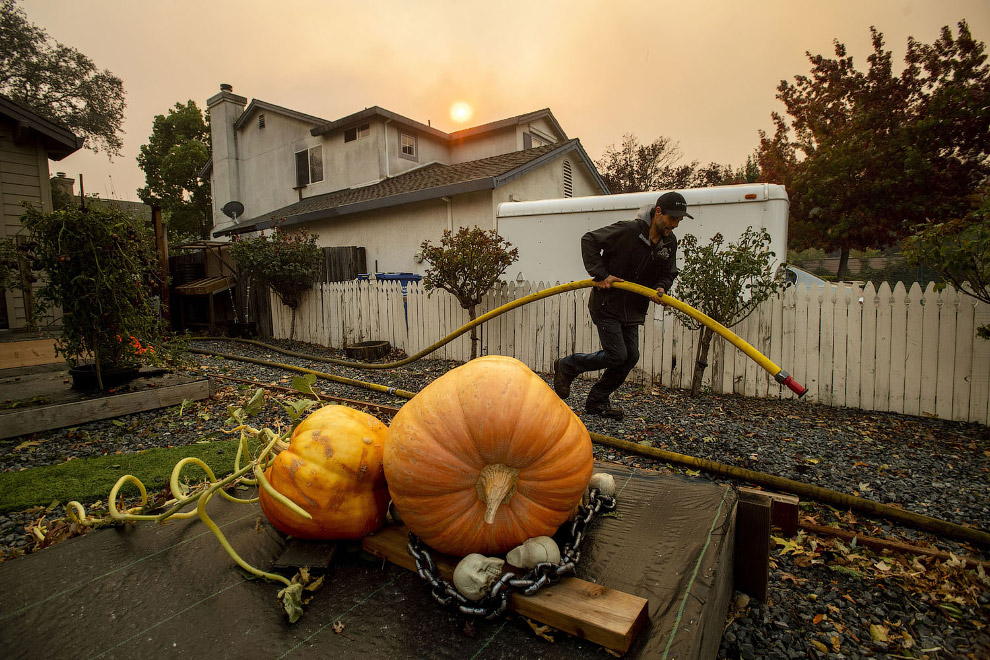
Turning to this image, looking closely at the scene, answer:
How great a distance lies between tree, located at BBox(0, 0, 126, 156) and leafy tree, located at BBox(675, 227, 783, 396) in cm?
3166

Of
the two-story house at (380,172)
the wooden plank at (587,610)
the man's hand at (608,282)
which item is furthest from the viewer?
the two-story house at (380,172)

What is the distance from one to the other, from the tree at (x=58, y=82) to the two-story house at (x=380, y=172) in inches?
417

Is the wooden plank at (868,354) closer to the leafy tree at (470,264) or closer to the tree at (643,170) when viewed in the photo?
the leafy tree at (470,264)

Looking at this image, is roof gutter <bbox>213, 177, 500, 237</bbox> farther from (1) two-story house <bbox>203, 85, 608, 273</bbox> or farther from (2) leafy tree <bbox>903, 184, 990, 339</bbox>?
(2) leafy tree <bbox>903, 184, 990, 339</bbox>

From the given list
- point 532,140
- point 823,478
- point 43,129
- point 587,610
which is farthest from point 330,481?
point 532,140

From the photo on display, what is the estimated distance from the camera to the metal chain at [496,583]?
143 centimetres

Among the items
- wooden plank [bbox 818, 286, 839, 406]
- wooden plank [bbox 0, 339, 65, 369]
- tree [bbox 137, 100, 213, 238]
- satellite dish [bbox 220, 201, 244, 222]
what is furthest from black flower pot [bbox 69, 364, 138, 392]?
tree [bbox 137, 100, 213, 238]

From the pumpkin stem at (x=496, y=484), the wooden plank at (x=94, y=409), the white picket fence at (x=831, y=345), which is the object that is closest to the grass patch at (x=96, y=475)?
the wooden plank at (x=94, y=409)

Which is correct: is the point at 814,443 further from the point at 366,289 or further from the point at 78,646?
the point at 366,289

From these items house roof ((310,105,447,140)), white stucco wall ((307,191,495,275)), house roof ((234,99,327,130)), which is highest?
house roof ((234,99,327,130))

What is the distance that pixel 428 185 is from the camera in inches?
534

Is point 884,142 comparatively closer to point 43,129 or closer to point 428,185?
point 428,185

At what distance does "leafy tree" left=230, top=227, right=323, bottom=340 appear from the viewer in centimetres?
1094

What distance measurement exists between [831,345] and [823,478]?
3006 mm
